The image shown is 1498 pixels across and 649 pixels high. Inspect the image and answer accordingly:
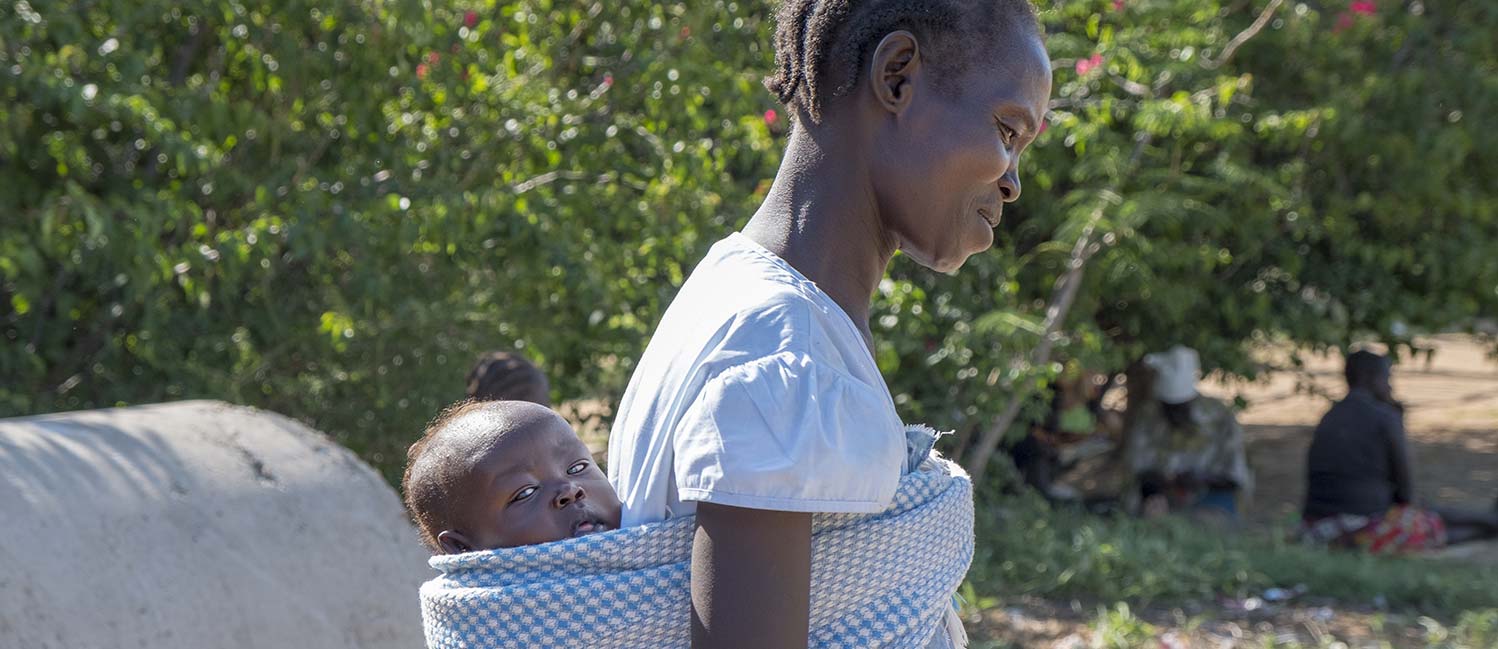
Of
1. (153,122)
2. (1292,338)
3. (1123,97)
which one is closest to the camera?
(153,122)

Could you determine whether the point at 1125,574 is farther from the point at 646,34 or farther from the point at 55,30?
the point at 55,30

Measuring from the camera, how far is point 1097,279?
6828 millimetres

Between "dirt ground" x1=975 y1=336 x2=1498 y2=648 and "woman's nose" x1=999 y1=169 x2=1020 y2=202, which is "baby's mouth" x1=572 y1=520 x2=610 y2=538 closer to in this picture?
"woman's nose" x1=999 y1=169 x2=1020 y2=202

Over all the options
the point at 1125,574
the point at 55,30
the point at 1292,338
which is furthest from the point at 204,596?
the point at 1292,338

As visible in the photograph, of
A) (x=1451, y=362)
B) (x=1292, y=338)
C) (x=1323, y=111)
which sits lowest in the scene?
(x=1451, y=362)

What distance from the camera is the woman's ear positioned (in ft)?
4.65

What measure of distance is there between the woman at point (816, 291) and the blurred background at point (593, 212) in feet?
10.3

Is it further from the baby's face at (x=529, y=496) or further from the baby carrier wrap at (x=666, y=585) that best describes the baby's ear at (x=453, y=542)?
the baby carrier wrap at (x=666, y=585)

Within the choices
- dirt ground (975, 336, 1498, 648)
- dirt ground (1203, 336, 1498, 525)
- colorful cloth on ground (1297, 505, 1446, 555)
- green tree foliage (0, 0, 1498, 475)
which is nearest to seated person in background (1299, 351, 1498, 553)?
colorful cloth on ground (1297, 505, 1446, 555)

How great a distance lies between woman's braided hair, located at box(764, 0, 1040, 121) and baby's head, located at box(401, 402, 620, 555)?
1.43ft

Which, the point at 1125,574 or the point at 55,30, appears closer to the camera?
the point at 55,30

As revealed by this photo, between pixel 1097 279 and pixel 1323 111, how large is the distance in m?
1.17

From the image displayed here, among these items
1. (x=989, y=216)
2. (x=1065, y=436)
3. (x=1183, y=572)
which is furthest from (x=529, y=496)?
(x=1065, y=436)

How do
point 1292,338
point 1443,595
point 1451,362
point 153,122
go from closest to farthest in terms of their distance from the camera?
1. point 153,122
2. point 1443,595
3. point 1292,338
4. point 1451,362
